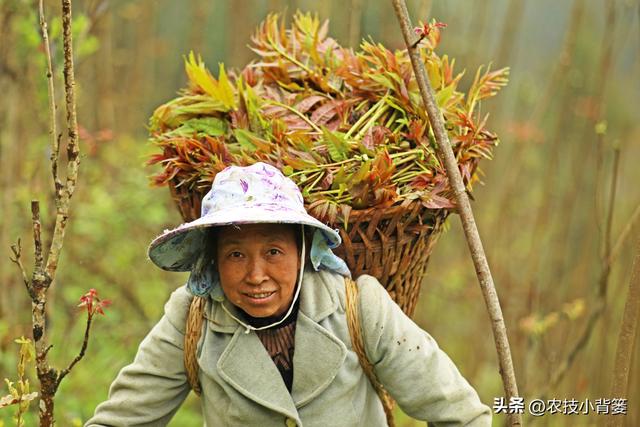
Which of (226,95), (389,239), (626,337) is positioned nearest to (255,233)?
(389,239)

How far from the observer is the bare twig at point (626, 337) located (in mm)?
1655

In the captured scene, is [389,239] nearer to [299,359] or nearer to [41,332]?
[299,359]

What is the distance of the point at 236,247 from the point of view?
1707 millimetres

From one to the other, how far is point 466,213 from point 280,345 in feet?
1.74

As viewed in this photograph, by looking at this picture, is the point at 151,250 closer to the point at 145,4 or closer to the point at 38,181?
the point at 38,181

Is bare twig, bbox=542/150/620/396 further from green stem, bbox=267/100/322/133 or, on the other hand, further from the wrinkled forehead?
the wrinkled forehead

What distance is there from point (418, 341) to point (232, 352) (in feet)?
1.31

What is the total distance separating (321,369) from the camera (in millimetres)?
1788

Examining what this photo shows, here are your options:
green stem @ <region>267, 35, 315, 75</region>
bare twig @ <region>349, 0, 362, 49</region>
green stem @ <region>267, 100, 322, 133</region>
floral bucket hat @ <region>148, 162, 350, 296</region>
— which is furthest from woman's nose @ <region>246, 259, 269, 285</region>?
bare twig @ <region>349, 0, 362, 49</region>

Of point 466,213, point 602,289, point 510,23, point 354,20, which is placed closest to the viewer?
point 466,213

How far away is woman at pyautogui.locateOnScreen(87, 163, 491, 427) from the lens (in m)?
1.73

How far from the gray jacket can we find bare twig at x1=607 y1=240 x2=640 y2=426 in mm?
277

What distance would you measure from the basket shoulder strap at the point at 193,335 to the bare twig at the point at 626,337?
88 centimetres

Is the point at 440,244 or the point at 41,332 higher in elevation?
the point at 440,244
